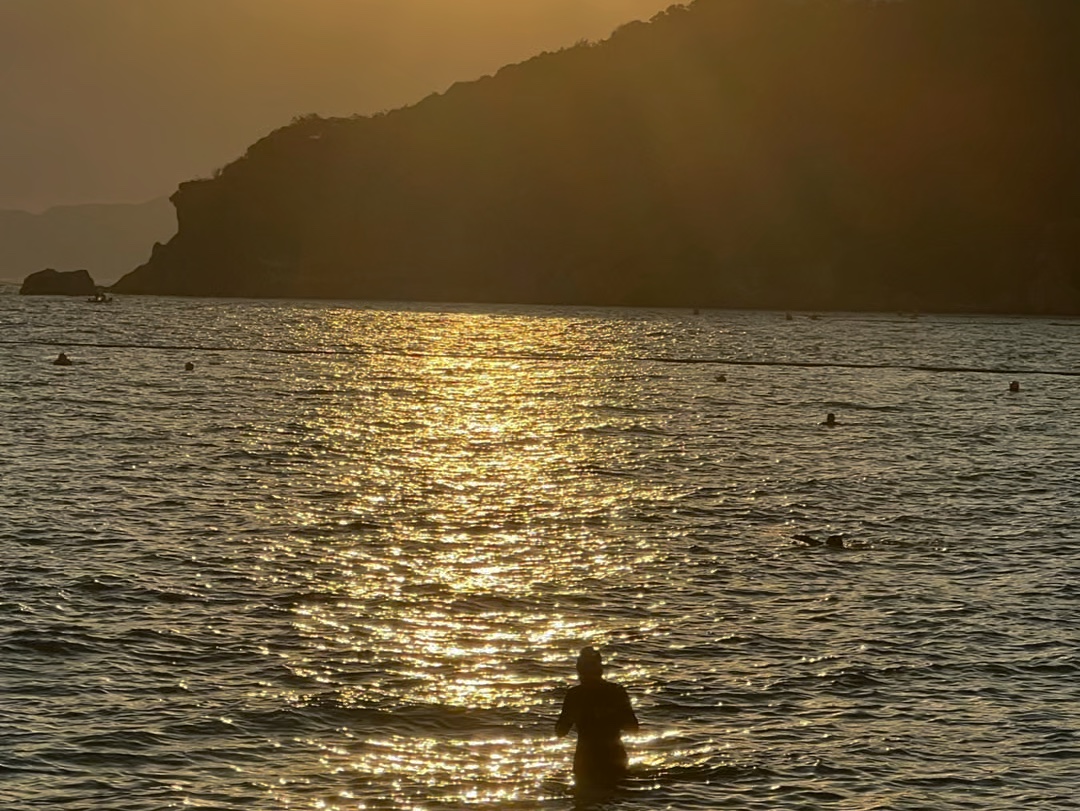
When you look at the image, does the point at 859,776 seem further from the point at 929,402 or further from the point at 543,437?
the point at 929,402

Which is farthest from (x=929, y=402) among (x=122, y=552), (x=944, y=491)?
(x=122, y=552)

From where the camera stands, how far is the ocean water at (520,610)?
72.9 feet

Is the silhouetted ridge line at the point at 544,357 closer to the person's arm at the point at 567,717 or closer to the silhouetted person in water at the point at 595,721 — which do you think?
the silhouetted person in water at the point at 595,721

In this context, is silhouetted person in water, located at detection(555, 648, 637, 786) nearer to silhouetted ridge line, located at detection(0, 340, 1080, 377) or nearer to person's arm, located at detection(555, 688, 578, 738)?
person's arm, located at detection(555, 688, 578, 738)

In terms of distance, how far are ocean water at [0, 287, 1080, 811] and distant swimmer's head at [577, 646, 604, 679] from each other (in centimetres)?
175

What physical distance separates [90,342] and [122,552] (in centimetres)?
10588

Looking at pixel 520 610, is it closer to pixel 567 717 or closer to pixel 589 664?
pixel 567 717

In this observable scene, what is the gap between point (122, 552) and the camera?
36.9 metres

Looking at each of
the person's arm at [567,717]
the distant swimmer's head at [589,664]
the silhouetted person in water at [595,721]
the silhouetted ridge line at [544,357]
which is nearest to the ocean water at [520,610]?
the silhouetted person in water at [595,721]

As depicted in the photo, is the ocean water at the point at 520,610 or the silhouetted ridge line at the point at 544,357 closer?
the ocean water at the point at 520,610

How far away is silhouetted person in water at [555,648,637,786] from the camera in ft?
67.8

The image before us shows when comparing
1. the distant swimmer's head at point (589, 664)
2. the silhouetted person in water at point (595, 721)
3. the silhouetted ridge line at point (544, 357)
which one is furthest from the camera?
the silhouetted ridge line at point (544, 357)

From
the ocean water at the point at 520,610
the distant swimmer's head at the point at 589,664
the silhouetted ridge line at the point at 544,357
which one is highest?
the silhouetted ridge line at the point at 544,357

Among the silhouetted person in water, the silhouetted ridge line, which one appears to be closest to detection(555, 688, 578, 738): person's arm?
the silhouetted person in water
